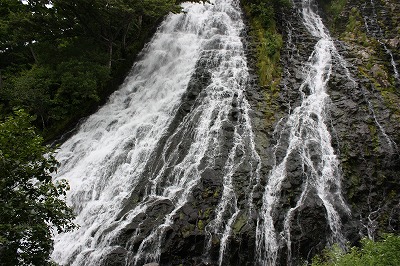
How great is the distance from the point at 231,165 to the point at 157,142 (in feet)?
12.8

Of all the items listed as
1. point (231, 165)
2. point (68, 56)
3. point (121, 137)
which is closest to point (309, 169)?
point (231, 165)

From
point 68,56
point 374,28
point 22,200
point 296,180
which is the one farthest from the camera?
point 374,28

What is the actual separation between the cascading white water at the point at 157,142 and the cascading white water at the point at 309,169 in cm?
115

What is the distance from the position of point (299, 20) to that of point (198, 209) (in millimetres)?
17739

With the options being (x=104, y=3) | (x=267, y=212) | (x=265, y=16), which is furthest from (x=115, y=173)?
(x=265, y=16)

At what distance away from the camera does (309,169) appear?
12.3 m

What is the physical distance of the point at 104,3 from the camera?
16.5m

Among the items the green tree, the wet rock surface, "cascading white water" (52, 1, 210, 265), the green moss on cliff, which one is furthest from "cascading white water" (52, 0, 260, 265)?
the green tree

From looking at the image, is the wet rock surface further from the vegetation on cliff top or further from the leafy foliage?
the vegetation on cliff top

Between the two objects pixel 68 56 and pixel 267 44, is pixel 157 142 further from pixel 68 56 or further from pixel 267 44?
pixel 267 44

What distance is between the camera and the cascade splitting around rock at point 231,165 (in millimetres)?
10461

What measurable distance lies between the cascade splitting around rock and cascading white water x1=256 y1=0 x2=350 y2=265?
0.15ft

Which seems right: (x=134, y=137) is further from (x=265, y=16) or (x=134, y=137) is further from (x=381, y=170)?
(x=265, y=16)

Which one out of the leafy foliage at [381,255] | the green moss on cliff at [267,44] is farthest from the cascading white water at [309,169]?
the leafy foliage at [381,255]
